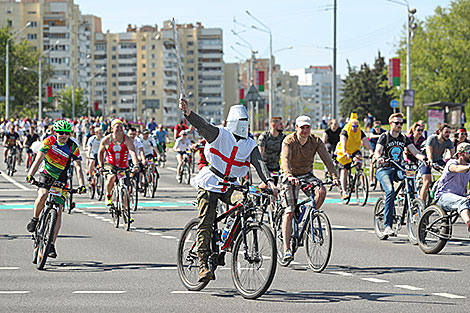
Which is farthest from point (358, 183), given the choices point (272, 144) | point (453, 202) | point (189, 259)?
point (189, 259)

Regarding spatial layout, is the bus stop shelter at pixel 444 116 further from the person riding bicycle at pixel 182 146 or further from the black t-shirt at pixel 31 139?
the black t-shirt at pixel 31 139

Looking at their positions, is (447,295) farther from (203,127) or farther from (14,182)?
(14,182)

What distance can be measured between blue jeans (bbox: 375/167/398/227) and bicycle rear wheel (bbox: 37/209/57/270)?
4.90 m

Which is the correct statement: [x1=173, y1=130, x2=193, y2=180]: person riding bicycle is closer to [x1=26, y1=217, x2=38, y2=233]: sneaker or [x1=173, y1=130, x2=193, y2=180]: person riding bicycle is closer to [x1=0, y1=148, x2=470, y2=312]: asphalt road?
[x1=0, y1=148, x2=470, y2=312]: asphalt road

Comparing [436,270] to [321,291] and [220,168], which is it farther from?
[220,168]

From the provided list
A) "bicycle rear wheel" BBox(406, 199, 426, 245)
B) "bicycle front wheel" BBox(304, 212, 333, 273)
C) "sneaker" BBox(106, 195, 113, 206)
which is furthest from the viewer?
"sneaker" BBox(106, 195, 113, 206)

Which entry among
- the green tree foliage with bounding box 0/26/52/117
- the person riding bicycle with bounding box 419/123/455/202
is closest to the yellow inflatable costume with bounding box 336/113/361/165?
the person riding bicycle with bounding box 419/123/455/202

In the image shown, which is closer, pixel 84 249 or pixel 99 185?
pixel 84 249

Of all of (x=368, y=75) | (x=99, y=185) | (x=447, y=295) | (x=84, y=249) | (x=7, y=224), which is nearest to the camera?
(x=447, y=295)

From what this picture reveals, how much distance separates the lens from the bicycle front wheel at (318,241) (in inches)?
424

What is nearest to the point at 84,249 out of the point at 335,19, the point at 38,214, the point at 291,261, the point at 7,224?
the point at 38,214

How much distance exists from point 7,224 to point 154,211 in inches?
150

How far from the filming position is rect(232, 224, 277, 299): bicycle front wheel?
8.62 metres

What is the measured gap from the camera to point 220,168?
9203mm
